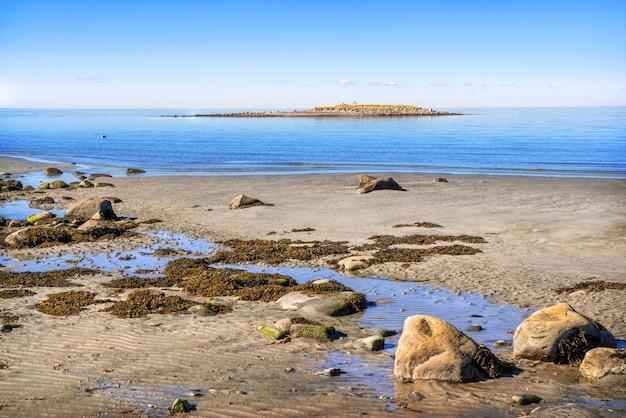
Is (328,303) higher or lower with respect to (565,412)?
lower

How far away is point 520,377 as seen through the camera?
1088 cm

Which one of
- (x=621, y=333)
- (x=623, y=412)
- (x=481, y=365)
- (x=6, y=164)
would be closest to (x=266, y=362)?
(x=481, y=365)

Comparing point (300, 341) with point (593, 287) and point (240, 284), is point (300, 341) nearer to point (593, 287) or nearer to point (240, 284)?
point (240, 284)

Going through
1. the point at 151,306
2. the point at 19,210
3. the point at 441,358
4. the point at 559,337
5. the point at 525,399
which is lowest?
the point at 19,210

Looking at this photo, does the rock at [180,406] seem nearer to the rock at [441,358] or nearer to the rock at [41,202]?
the rock at [441,358]

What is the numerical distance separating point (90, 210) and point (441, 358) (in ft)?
70.1

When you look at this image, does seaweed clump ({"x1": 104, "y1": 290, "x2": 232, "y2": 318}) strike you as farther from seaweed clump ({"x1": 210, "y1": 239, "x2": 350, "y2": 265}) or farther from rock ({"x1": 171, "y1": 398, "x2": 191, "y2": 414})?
rock ({"x1": 171, "y1": 398, "x2": 191, "y2": 414})

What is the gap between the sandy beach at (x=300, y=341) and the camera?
9.94m

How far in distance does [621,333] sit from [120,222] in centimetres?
2096

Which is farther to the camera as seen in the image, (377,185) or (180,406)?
(377,185)

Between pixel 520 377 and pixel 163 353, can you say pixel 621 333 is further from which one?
pixel 163 353

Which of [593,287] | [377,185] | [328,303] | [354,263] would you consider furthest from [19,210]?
[593,287]

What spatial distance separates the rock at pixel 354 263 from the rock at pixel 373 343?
6.64 metres

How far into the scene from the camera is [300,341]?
1288cm
